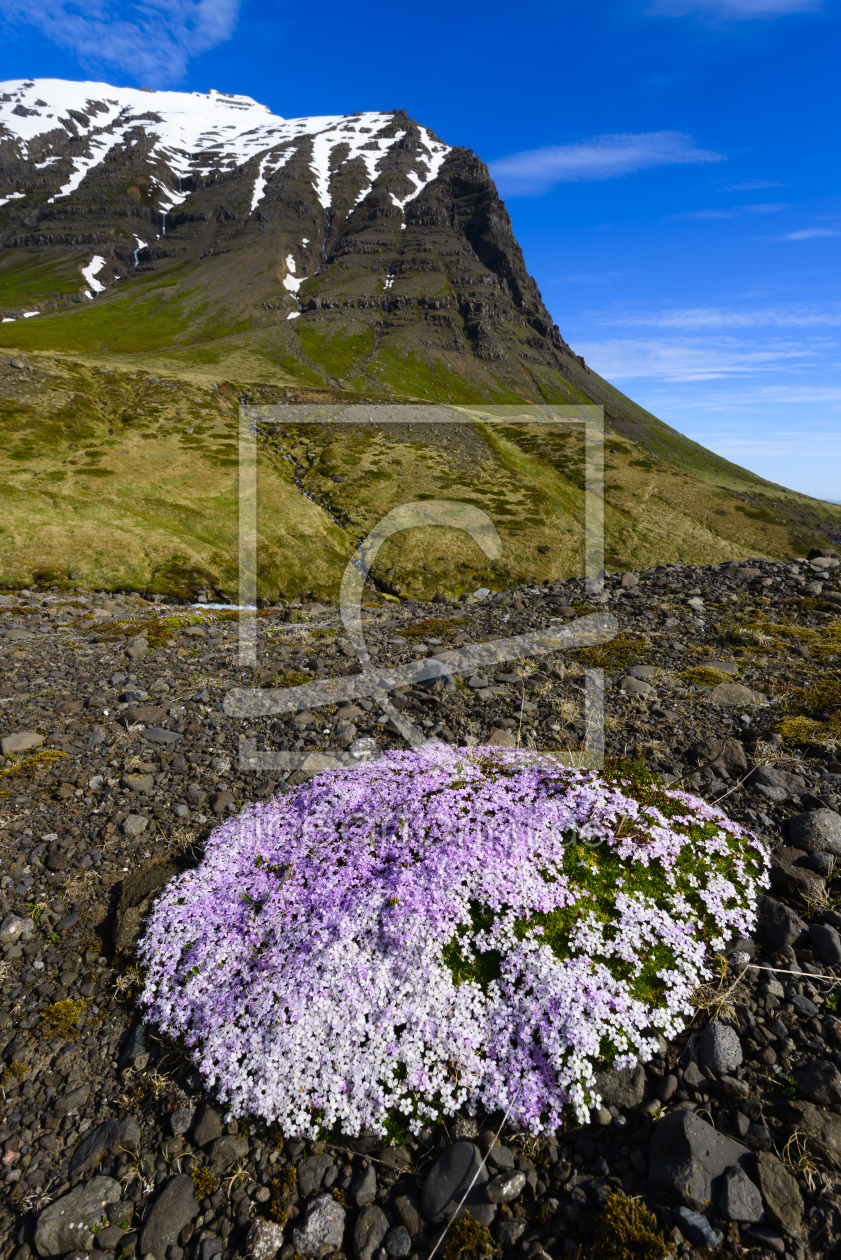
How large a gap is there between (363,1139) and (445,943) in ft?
6.84

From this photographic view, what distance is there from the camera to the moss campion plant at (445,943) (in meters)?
6.09

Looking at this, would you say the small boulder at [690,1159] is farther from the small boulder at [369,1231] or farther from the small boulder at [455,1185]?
the small boulder at [369,1231]

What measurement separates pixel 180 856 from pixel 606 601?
21625 millimetres

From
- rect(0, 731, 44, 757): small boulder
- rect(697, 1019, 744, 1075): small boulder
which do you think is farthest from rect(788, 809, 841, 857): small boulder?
rect(0, 731, 44, 757): small boulder

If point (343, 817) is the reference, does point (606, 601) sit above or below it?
above

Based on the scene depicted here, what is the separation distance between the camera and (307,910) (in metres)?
7.60

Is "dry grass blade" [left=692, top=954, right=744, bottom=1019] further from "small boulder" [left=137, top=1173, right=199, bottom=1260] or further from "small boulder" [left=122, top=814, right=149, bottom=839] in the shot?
"small boulder" [left=122, top=814, right=149, bottom=839]

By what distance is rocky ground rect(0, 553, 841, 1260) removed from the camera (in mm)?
5188

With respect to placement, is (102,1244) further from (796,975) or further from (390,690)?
(390,690)

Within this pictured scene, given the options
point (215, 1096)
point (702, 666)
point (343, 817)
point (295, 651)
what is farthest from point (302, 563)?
point (215, 1096)

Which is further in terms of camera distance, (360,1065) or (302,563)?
(302,563)

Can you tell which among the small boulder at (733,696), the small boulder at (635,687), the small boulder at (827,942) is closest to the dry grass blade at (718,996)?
the small boulder at (827,942)

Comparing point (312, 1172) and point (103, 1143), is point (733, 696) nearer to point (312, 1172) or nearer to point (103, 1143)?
point (312, 1172)

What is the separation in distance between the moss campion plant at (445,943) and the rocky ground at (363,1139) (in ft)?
1.20
